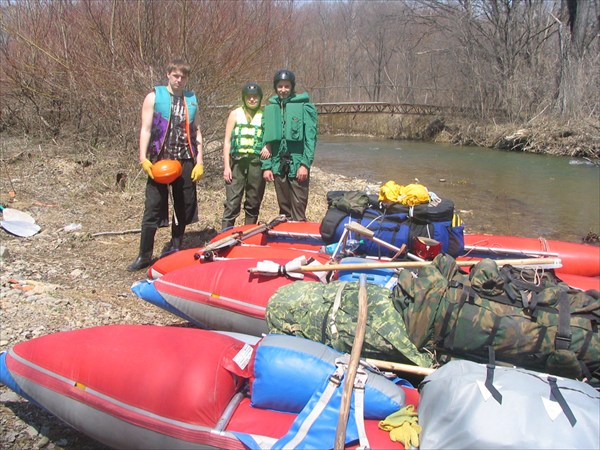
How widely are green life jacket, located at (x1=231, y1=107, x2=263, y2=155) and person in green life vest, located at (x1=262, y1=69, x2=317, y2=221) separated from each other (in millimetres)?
164

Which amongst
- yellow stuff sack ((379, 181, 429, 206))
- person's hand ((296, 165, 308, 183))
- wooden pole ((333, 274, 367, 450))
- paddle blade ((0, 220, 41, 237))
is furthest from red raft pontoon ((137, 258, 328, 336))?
paddle blade ((0, 220, 41, 237))

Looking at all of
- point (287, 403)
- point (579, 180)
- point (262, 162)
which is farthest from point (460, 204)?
point (287, 403)

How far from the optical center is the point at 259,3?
28.9 feet

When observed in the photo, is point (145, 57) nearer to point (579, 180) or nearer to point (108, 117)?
point (108, 117)

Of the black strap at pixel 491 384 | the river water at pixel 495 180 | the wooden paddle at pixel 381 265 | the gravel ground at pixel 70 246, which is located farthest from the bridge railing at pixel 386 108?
the black strap at pixel 491 384

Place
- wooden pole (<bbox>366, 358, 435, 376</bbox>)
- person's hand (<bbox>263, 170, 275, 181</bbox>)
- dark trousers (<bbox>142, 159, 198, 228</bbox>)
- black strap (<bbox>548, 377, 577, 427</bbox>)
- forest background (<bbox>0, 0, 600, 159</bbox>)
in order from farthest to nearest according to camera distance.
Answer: forest background (<bbox>0, 0, 600, 159</bbox>) < person's hand (<bbox>263, 170, 275, 181</bbox>) < dark trousers (<bbox>142, 159, 198, 228</bbox>) < wooden pole (<bbox>366, 358, 435, 376</bbox>) < black strap (<bbox>548, 377, 577, 427</bbox>)

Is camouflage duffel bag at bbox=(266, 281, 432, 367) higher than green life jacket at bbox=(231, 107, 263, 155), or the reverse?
green life jacket at bbox=(231, 107, 263, 155)

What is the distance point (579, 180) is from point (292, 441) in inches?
506

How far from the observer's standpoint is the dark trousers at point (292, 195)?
502cm

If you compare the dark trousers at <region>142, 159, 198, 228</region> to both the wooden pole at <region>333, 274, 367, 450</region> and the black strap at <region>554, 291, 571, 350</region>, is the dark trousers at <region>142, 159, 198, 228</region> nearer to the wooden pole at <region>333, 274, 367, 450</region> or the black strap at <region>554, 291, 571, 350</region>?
the wooden pole at <region>333, 274, 367, 450</region>

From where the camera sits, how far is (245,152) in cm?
509

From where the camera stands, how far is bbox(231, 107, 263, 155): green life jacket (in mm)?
5039

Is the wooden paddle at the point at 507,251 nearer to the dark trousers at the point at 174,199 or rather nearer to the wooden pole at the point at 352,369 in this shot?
the wooden pole at the point at 352,369

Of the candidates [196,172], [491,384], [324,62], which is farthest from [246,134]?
[324,62]
